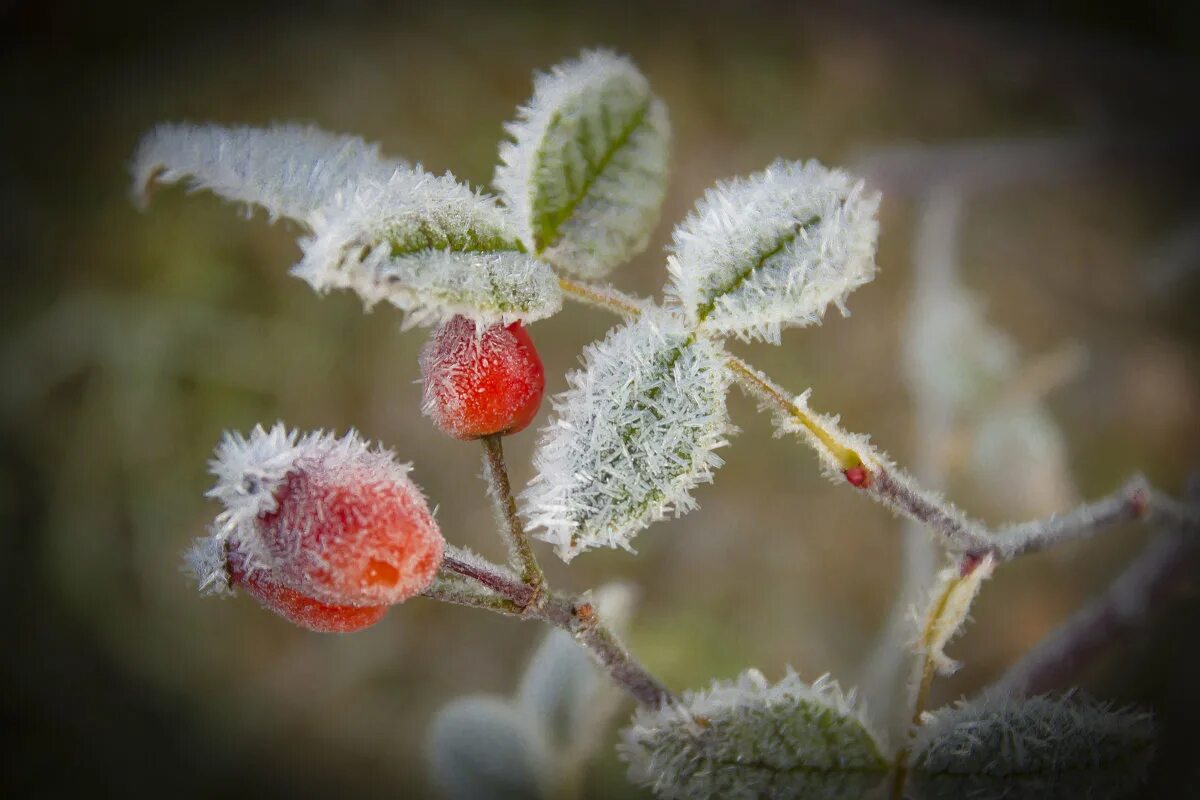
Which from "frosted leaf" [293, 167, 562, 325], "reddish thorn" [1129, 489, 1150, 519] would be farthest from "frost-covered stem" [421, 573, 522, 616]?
"reddish thorn" [1129, 489, 1150, 519]

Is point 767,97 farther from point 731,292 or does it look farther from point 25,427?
point 25,427

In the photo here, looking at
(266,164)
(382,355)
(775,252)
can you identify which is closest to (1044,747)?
(775,252)

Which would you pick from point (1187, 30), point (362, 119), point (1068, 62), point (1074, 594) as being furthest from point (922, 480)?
point (362, 119)

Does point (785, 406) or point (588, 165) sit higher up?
point (588, 165)

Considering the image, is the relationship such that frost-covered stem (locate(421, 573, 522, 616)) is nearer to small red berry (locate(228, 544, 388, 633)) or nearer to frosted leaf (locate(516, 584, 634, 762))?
small red berry (locate(228, 544, 388, 633))

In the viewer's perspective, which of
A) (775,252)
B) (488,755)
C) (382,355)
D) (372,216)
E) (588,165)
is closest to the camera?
(372,216)

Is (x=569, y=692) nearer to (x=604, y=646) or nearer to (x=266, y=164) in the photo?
(x=604, y=646)

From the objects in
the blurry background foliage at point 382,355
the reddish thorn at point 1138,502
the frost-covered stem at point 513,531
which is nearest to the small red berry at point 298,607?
the frost-covered stem at point 513,531
